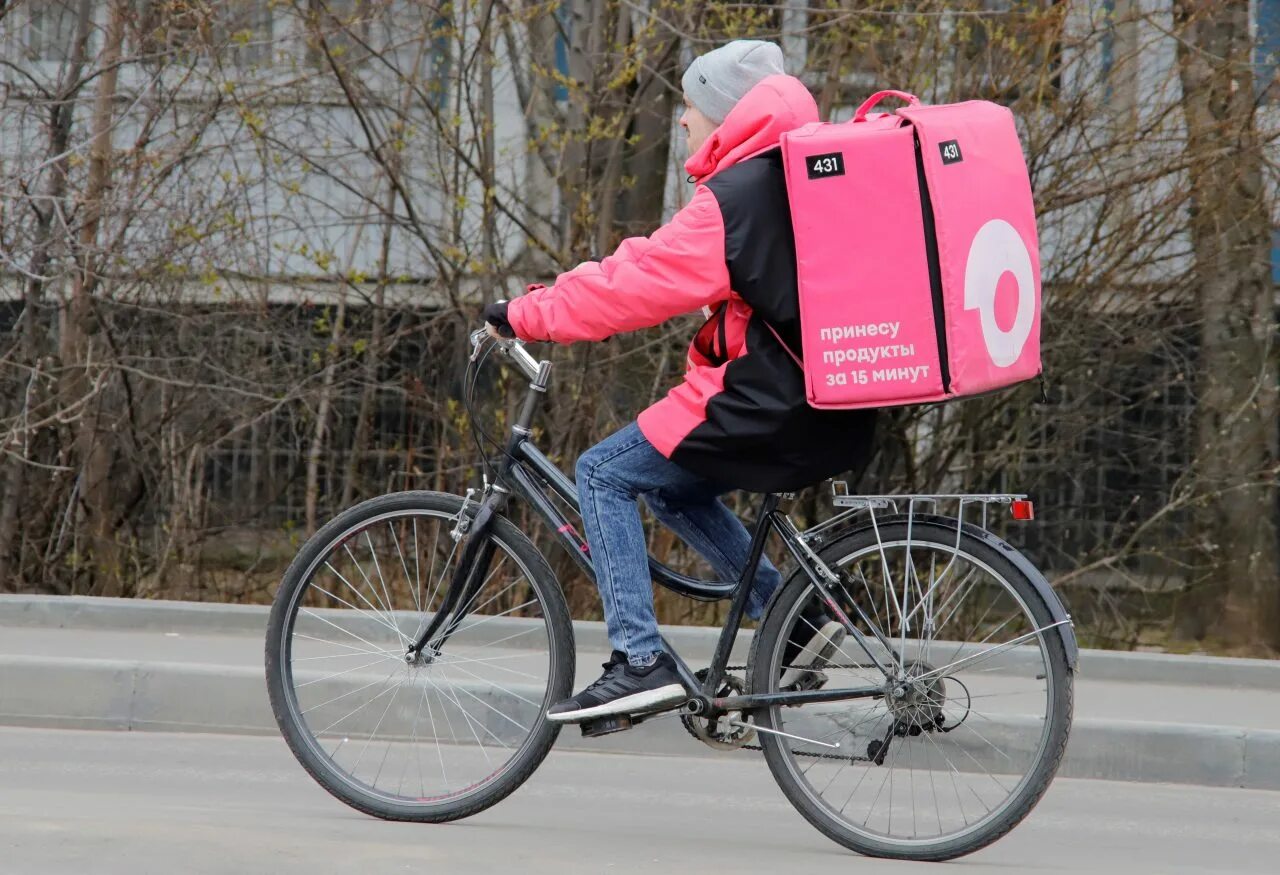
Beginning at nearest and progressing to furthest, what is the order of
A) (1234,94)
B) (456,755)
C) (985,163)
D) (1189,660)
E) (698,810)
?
(985,163)
(456,755)
(698,810)
(1189,660)
(1234,94)

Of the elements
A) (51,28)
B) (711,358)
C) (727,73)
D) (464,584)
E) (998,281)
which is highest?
(51,28)

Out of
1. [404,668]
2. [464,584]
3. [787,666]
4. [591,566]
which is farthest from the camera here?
[404,668]


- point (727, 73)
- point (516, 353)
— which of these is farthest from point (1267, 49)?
point (516, 353)

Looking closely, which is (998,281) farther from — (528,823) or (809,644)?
(528,823)

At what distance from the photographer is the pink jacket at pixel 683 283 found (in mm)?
4035

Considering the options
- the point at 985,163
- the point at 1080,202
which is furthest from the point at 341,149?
the point at 985,163

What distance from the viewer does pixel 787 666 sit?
4.29 meters

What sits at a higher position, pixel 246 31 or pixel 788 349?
pixel 246 31

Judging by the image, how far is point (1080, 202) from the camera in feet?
29.0

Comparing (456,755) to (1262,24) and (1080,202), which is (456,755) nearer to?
(1080,202)

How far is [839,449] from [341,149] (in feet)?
19.3

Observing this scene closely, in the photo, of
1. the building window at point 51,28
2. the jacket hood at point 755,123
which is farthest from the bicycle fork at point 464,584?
the building window at point 51,28

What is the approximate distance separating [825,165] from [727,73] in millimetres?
423

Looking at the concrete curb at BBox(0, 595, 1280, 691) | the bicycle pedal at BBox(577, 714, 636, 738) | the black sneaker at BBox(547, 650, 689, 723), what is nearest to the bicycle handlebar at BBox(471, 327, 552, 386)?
the black sneaker at BBox(547, 650, 689, 723)
